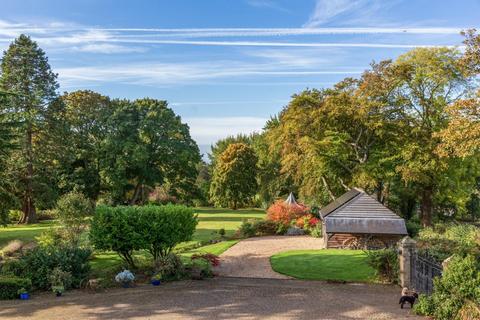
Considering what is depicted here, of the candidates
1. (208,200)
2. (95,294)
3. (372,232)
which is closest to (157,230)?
(95,294)

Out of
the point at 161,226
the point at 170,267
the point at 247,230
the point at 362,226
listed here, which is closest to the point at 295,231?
the point at 247,230

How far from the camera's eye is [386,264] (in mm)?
16125

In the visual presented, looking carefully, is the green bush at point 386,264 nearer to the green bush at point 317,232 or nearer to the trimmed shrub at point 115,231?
the trimmed shrub at point 115,231

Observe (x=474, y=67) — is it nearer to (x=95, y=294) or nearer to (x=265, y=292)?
(x=265, y=292)

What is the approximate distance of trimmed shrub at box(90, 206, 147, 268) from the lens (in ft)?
54.3

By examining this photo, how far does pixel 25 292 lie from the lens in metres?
14.1

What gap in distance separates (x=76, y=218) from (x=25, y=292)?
5600 mm

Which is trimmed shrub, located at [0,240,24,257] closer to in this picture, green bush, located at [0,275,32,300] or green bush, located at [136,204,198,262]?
green bush, located at [0,275,32,300]

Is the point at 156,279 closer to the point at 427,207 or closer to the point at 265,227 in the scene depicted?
the point at 265,227

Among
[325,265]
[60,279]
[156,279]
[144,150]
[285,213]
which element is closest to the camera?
[60,279]

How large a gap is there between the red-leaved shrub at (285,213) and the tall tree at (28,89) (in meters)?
21.3

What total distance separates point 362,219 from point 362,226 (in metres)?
0.53

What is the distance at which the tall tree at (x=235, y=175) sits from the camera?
2205 inches

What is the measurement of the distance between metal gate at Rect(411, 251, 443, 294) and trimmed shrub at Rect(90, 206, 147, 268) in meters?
10.3
